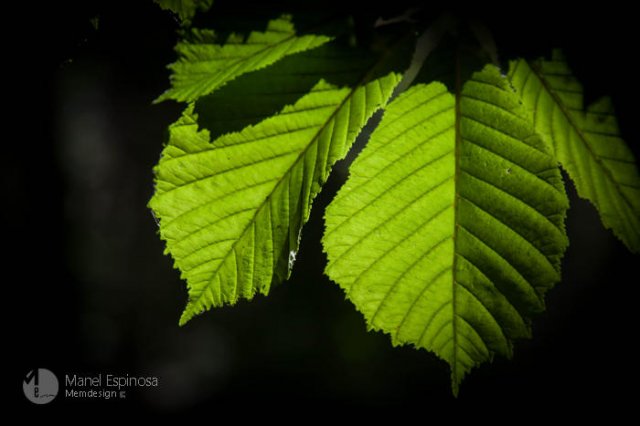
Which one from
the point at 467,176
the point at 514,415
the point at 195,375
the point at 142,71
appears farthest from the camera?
the point at 195,375

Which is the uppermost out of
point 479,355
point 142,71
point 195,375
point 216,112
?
point 142,71

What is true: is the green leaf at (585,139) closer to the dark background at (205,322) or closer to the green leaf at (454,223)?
the green leaf at (454,223)

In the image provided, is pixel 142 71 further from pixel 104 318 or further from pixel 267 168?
pixel 267 168

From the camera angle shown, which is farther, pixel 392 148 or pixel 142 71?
pixel 142 71

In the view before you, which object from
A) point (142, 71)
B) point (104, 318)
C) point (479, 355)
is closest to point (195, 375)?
point (104, 318)

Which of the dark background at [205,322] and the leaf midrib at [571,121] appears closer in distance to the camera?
the leaf midrib at [571,121]

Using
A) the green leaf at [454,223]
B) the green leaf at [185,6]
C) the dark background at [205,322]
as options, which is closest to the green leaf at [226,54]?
the green leaf at [185,6]

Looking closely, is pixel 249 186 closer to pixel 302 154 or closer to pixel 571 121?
pixel 302 154

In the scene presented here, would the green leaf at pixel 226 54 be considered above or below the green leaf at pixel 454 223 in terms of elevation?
above
